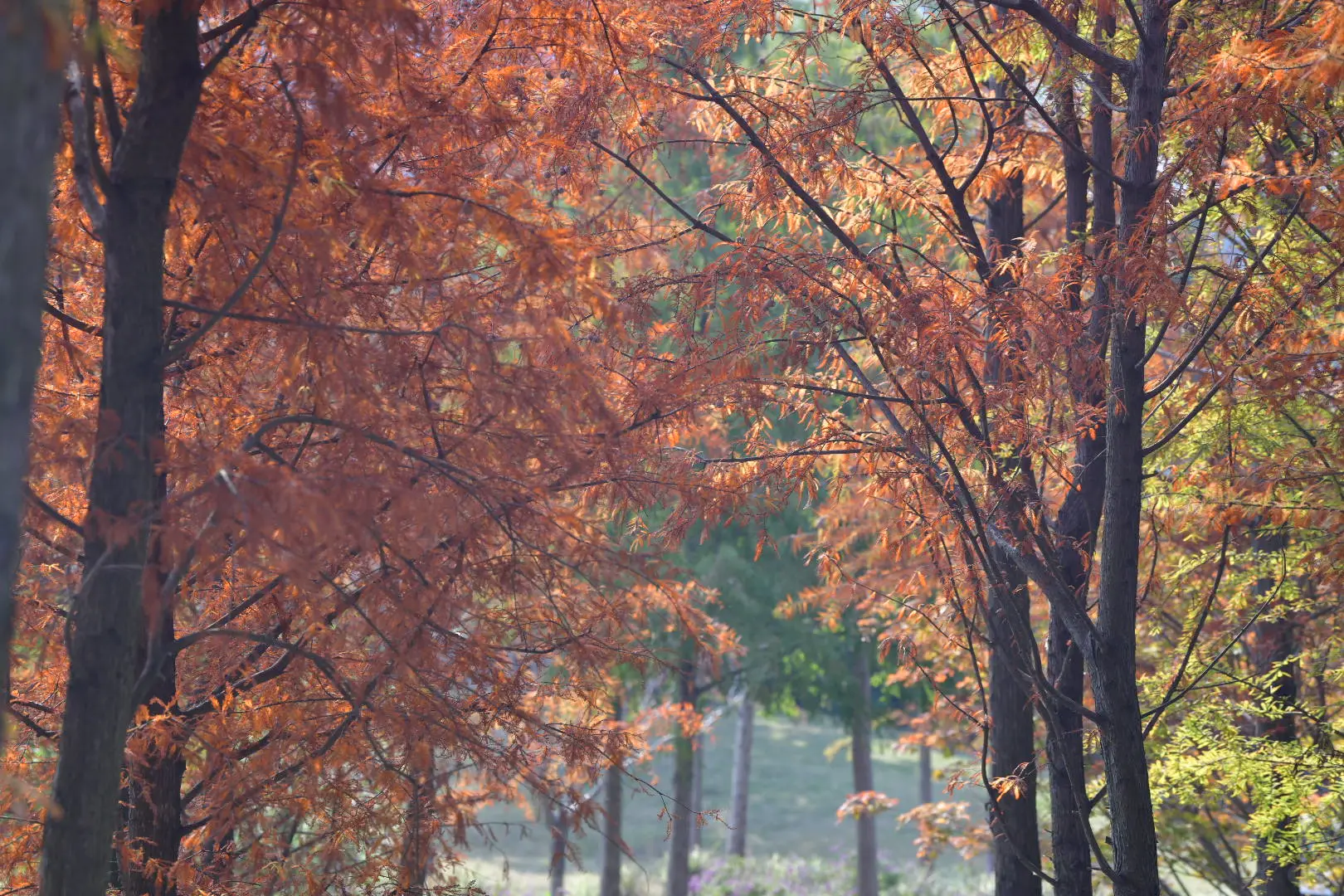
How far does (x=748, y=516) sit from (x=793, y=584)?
374 inches

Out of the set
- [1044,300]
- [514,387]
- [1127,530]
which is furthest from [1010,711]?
[514,387]

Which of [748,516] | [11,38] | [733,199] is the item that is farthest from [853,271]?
[11,38]

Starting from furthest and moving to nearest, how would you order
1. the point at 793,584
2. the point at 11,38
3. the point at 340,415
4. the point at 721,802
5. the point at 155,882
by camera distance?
the point at 721,802
the point at 793,584
the point at 155,882
the point at 340,415
the point at 11,38

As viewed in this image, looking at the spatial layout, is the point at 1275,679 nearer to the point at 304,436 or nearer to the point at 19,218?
the point at 304,436

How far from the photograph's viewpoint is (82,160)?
340 centimetres

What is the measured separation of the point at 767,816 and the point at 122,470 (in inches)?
1057

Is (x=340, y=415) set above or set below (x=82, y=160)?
below

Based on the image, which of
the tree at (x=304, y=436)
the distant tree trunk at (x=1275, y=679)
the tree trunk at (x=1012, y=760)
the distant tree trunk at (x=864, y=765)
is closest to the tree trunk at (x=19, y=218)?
the tree at (x=304, y=436)

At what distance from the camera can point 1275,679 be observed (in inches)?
296

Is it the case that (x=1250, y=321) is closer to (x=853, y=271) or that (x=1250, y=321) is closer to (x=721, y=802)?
(x=853, y=271)

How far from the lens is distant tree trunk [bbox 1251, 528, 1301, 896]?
23.8 ft

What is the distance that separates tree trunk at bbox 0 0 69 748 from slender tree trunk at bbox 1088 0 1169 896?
443 cm

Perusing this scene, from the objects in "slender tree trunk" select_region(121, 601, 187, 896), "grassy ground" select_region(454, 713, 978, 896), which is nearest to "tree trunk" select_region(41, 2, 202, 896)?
"slender tree trunk" select_region(121, 601, 187, 896)

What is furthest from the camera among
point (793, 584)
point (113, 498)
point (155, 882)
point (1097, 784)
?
point (793, 584)
